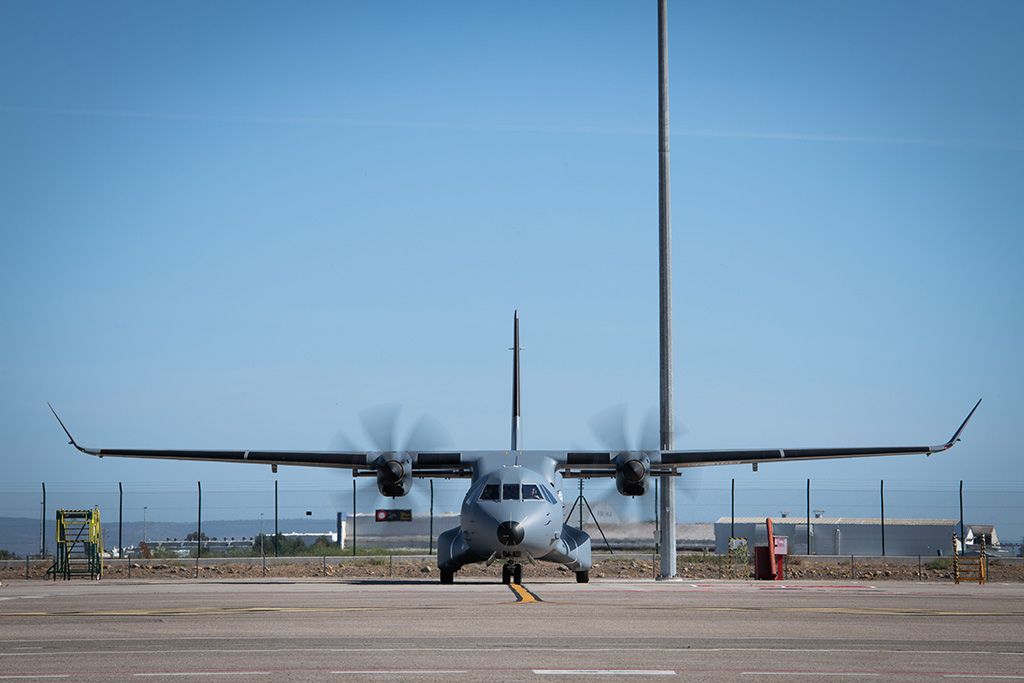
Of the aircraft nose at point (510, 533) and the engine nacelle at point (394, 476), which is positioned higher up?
the engine nacelle at point (394, 476)

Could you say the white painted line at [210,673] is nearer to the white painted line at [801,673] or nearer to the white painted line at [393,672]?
the white painted line at [393,672]

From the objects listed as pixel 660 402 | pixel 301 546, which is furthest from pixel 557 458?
pixel 301 546

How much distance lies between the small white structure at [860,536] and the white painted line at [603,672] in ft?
206

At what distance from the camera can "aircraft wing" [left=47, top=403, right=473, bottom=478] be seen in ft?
115

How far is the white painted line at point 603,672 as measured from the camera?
1123 cm

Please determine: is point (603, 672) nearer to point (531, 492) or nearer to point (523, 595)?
point (523, 595)

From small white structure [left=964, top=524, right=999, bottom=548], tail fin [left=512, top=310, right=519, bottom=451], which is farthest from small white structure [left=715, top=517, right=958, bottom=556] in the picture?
tail fin [left=512, top=310, right=519, bottom=451]

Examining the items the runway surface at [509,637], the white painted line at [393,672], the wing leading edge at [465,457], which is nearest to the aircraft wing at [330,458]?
the wing leading edge at [465,457]

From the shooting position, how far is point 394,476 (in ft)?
111

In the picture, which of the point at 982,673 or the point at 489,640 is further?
the point at 489,640

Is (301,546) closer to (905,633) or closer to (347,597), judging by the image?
(347,597)

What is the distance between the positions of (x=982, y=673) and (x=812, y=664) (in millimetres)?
1522

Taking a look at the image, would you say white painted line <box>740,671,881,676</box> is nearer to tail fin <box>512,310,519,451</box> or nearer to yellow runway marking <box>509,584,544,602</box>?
yellow runway marking <box>509,584,544,602</box>

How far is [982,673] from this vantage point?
37.6 ft
